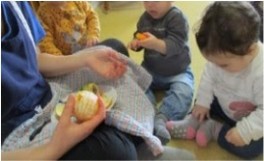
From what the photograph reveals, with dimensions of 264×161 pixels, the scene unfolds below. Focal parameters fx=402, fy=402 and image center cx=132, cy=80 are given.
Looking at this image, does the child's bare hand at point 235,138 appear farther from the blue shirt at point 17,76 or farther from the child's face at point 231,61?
the blue shirt at point 17,76

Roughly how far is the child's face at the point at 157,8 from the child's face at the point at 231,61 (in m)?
0.32

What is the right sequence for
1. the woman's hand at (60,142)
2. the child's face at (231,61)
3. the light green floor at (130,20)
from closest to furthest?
the woman's hand at (60,142)
the child's face at (231,61)
the light green floor at (130,20)

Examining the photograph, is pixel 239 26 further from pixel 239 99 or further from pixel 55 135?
Answer: pixel 55 135

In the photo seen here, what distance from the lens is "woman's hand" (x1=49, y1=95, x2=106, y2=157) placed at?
806mm

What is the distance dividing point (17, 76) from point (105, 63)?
23cm

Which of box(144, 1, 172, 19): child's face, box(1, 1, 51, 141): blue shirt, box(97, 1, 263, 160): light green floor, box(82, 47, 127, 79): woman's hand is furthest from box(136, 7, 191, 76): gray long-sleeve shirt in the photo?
box(1, 1, 51, 141): blue shirt

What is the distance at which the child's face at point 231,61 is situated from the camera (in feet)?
2.99

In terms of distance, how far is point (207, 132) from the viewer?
1109 mm

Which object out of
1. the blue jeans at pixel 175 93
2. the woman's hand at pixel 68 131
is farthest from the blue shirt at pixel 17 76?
the blue jeans at pixel 175 93

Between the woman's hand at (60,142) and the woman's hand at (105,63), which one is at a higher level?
the woman's hand at (105,63)

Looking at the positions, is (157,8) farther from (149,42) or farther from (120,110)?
(120,110)

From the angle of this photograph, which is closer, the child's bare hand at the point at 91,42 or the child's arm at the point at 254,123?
the child's arm at the point at 254,123

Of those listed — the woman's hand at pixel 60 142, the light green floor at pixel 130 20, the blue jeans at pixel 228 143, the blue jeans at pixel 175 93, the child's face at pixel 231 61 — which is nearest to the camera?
the woman's hand at pixel 60 142

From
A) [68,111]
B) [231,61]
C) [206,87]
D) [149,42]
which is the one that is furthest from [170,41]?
[68,111]
